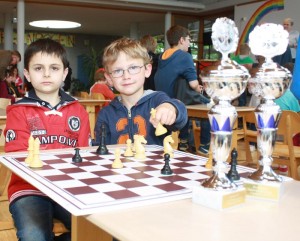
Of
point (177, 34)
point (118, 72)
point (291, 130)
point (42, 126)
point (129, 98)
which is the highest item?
point (177, 34)

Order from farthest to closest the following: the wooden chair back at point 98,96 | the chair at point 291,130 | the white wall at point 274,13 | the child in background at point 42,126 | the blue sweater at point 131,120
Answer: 1. the white wall at point 274,13
2. the wooden chair back at point 98,96
3. the chair at point 291,130
4. the blue sweater at point 131,120
5. the child in background at point 42,126

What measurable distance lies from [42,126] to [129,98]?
484 mm

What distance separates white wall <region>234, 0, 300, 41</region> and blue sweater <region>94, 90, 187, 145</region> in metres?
7.23

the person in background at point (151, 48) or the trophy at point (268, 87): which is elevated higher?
the person in background at point (151, 48)

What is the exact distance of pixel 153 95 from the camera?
218 cm

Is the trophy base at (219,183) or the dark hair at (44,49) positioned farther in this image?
the dark hair at (44,49)

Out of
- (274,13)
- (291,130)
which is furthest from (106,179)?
(274,13)

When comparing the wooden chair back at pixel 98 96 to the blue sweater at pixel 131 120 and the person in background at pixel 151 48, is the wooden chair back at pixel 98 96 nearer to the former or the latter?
the person in background at pixel 151 48

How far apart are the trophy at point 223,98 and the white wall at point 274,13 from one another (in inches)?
320

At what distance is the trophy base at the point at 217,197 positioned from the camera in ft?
3.16

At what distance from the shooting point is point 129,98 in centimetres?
220

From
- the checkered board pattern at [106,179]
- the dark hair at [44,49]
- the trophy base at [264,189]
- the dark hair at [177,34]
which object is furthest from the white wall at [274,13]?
the trophy base at [264,189]

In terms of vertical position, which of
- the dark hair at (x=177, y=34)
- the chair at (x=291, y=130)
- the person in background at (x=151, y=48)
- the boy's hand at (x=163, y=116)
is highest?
the dark hair at (x=177, y=34)

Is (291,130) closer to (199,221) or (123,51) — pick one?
(123,51)
